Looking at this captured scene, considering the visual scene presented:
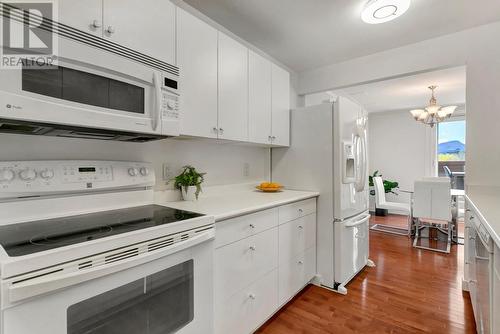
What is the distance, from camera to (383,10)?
5.84 feet

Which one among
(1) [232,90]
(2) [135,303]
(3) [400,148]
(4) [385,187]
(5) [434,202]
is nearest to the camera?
(2) [135,303]

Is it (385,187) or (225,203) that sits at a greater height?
(225,203)

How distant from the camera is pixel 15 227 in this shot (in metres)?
1.01

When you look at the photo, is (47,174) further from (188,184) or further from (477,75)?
(477,75)

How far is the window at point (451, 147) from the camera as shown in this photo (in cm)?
516

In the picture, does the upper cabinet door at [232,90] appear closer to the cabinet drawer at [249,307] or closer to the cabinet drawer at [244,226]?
the cabinet drawer at [244,226]

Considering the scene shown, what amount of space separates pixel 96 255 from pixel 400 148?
6.30 metres

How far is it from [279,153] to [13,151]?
207cm

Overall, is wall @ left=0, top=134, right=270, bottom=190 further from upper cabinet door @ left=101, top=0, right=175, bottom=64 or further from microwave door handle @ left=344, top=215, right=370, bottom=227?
microwave door handle @ left=344, top=215, right=370, bottom=227

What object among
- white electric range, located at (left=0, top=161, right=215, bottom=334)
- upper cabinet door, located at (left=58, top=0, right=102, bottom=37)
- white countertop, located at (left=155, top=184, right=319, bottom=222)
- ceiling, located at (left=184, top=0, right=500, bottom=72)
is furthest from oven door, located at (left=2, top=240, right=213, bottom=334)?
ceiling, located at (left=184, top=0, right=500, bottom=72)

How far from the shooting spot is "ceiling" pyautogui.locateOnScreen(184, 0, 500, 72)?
1.85 meters

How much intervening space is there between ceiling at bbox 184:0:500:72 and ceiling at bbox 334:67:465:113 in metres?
1.33

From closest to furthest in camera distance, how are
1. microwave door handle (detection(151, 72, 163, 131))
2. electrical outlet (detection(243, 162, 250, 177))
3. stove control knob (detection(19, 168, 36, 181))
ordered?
stove control knob (detection(19, 168, 36, 181))
microwave door handle (detection(151, 72, 163, 131))
electrical outlet (detection(243, 162, 250, 177))

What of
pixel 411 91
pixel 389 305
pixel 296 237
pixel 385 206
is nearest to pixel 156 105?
pixel 296 237
